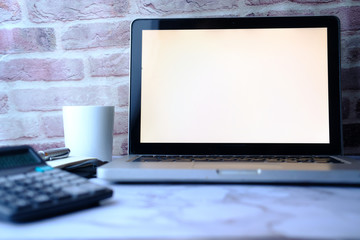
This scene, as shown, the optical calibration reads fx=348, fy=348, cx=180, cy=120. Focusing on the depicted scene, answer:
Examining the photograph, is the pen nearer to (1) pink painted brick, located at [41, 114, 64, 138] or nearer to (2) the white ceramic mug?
(2) the white ceramic mug

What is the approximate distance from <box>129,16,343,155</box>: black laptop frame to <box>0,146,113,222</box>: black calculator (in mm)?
245

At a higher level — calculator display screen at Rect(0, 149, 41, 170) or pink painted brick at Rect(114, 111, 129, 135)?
pink painted brick at Rect(114, 111, 129, 135)

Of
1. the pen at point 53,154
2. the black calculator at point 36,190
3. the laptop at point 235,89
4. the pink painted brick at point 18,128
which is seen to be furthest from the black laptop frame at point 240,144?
the pink painted brick at point 18,128

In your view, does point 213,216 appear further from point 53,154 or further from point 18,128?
point 18,128

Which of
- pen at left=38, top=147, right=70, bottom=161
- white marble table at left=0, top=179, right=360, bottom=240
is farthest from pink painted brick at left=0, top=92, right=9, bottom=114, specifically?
white marble table at left=0, top=179, right=360, bottom=240

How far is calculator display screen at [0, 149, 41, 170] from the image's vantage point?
0.54 m

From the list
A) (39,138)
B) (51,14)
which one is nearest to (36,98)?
(39,138)

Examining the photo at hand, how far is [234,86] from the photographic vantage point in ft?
2.53

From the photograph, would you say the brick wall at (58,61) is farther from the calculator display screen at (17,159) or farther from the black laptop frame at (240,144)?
the calculator display screen at (17,159)

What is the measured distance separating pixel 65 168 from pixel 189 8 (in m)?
0.53

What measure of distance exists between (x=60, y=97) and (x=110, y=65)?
0.16 m

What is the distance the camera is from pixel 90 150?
2.64ft

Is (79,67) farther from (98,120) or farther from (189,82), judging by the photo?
(189,82)

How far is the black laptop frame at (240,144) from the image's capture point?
2.43ft
